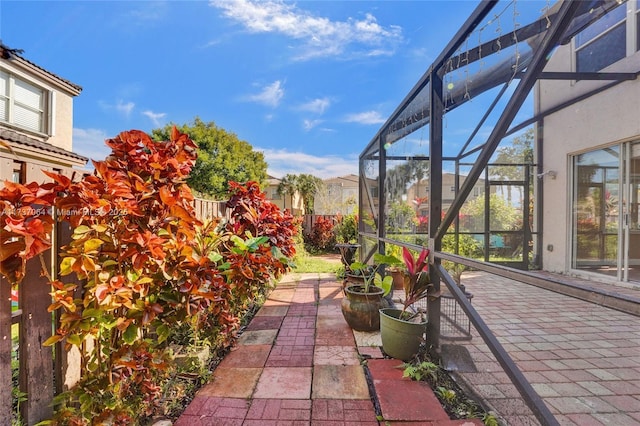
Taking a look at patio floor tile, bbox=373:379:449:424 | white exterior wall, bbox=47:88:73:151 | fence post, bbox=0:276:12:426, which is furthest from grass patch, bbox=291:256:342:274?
white exterior wall, bbox=47:88:73:151

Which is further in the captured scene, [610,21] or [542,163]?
[542,163]

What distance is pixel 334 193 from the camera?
2136 cm

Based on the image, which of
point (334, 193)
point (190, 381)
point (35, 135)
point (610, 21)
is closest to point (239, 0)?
point (610, 21)

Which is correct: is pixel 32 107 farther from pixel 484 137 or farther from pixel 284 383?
pixel 484 137

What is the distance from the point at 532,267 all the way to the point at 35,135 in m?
14.1

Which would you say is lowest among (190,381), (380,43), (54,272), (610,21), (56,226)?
(190,381)

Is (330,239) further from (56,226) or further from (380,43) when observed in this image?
(56,226)

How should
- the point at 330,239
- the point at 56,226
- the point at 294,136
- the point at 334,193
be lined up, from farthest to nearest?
the point at 334,193
the point at 294,136
the point at 330,239
the point at 56,226

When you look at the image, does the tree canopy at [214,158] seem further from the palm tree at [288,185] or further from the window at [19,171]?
the window at [19,171]

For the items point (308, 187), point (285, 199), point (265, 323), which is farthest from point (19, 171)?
point (285, 199)

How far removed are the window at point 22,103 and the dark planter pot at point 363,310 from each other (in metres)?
11.5

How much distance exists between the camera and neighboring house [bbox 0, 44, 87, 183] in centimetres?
739

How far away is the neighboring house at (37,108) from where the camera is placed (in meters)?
7.39

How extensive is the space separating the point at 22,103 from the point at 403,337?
1256cm
